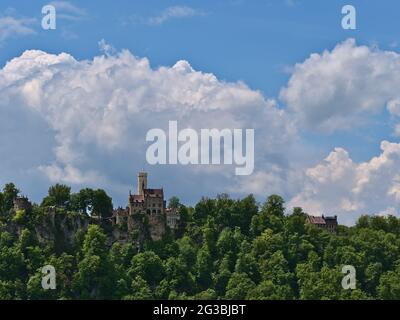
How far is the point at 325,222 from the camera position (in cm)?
11912

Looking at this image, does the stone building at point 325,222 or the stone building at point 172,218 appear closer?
the stone building at point 172,218

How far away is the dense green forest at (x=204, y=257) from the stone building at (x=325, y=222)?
19.9 feet

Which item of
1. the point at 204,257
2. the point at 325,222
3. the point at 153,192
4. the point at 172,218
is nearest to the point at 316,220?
the point at 325,222

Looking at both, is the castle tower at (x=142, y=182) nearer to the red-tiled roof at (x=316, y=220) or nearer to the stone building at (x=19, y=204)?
the stone building at (x=19, y=204)

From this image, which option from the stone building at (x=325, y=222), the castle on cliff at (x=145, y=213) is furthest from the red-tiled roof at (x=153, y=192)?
the stone building at (x=325, y=222)

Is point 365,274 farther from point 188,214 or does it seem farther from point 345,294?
point 188,214

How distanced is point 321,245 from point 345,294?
10.9m

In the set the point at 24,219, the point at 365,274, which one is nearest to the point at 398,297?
the point at 365,274

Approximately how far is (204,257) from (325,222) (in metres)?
23.5

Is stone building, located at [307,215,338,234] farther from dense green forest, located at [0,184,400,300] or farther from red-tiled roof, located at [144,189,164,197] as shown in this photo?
red-tiled roof, located at [144,189,164,197]

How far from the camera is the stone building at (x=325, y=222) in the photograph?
118 m

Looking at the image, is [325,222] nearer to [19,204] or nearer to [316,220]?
[316,220]
